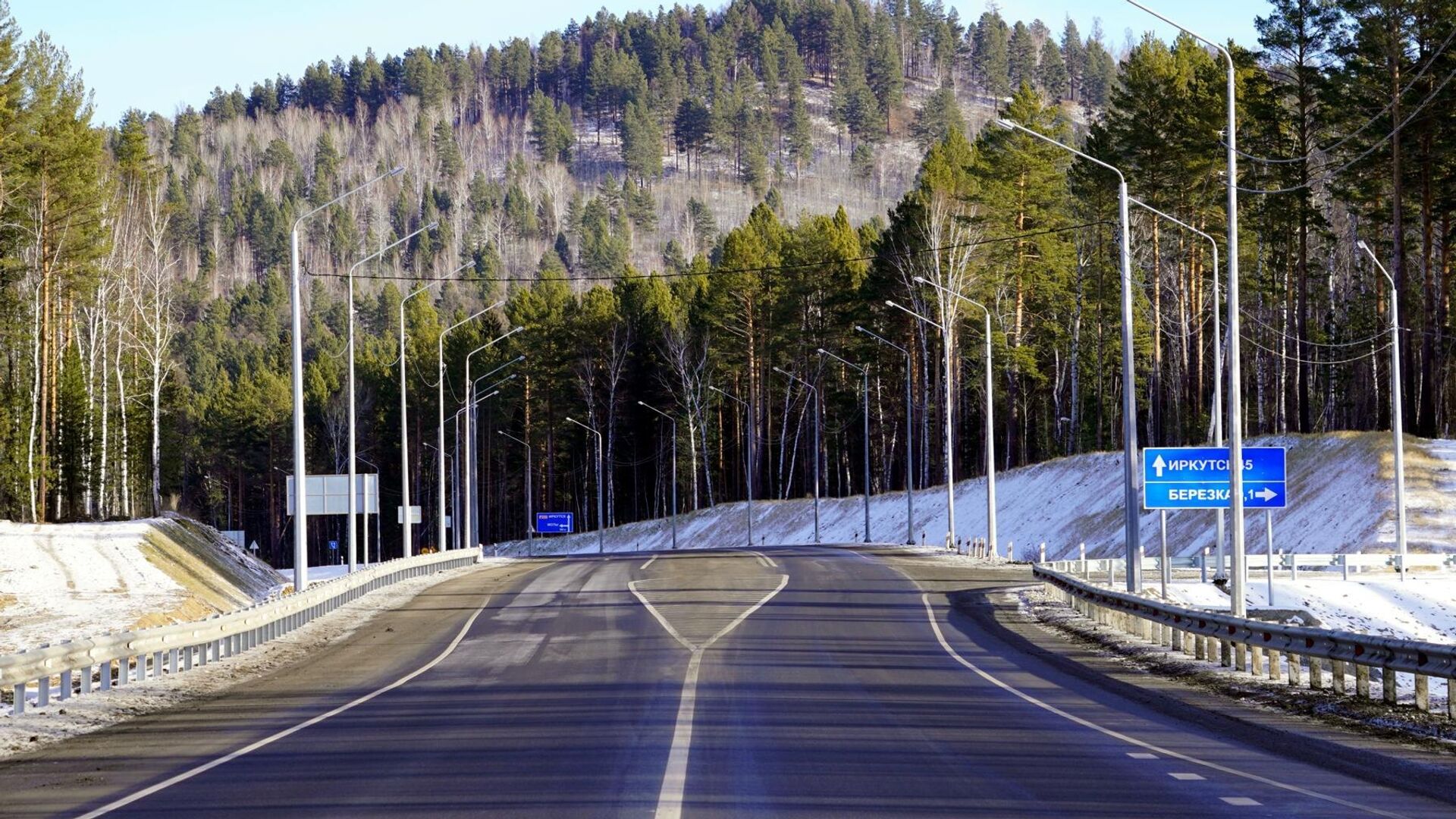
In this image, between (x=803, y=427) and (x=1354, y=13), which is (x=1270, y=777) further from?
(x=803, y=427)

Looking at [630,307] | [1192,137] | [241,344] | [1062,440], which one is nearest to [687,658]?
[1192,137]

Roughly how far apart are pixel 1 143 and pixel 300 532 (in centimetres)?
3066

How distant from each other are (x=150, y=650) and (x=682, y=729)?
8.15 metres

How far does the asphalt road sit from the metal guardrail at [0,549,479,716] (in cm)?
125

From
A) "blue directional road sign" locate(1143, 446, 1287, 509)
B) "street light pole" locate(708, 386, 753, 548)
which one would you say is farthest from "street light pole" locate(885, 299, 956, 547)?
"blue directional road sign" locate(1143, 446, 1287, 509)

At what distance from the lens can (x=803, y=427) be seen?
107m

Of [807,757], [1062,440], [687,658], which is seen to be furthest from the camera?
[1062,440]

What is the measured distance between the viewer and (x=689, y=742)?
1349cm

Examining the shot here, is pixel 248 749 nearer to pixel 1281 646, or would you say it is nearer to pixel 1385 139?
pixel 1281 646

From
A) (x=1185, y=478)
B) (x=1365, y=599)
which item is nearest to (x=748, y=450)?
(x=1365, y=599)

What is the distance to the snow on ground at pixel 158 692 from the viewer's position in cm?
1526

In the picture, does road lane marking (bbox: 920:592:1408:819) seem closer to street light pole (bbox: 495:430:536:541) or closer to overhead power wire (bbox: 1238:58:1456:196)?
overhead power wire (bbox: 1238:58:1456:196)

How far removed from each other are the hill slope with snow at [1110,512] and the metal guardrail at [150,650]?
3135 cm

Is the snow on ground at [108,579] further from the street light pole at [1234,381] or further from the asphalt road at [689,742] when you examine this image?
the street light pole at [1234,381]
